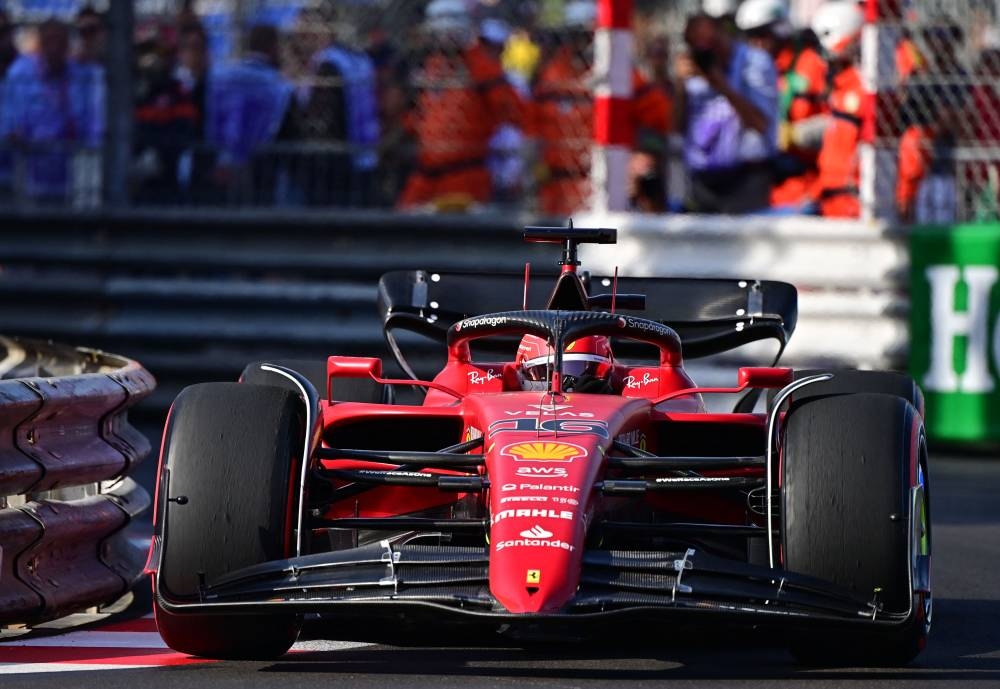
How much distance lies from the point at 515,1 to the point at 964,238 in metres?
2.88

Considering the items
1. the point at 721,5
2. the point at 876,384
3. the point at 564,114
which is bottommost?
the point at 876,384

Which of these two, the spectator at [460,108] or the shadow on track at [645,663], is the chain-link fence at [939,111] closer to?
the spectator at [460,108]

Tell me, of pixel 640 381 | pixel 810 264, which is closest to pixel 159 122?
pixel 810 264

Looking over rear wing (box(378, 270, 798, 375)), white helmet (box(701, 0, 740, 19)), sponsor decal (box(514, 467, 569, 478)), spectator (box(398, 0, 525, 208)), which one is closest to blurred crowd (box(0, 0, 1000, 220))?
spectator (box(398, 0, 525, 208))

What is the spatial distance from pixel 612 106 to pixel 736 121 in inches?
42.8

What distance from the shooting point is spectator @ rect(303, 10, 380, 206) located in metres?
11.1

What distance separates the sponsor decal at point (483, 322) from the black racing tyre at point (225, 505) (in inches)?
32.8

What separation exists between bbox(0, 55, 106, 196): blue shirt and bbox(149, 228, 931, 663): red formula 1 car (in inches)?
233

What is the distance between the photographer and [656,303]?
758 cm

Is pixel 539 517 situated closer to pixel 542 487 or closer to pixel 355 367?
pixel 542 487

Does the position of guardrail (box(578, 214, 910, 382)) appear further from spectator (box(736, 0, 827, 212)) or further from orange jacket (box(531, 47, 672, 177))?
spectator (box(736, 0, 827, 212))

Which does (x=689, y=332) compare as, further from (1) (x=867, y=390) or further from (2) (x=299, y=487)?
(2) (x=299, y=487)

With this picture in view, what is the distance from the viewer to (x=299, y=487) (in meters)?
5.07

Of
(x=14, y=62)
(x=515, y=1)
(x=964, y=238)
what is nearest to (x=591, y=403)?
(x=964, y=238)
